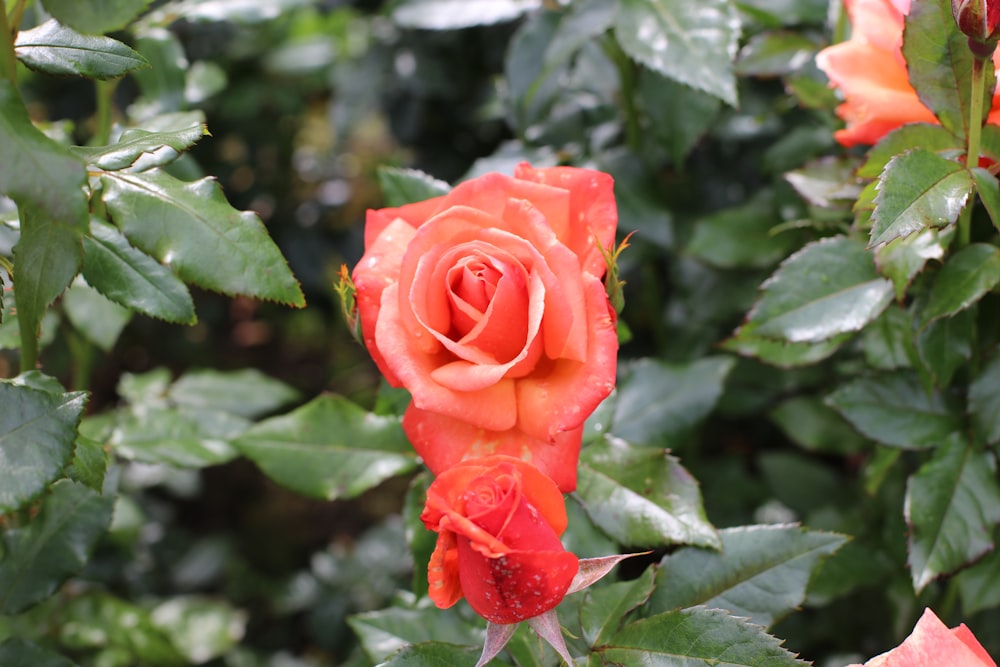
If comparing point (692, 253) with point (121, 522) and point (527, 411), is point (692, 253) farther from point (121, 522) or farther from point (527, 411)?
point (121, 522)

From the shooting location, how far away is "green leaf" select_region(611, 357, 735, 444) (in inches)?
41.3

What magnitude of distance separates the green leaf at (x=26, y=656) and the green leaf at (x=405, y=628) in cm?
28

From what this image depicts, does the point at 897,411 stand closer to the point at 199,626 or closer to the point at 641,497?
the point at 641,497

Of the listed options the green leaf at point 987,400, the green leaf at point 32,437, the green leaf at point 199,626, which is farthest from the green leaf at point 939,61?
the green leaf at point 199,626

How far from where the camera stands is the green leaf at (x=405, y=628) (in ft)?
3.00

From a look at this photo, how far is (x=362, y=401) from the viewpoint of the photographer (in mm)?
1885

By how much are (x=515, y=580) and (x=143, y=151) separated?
430mm

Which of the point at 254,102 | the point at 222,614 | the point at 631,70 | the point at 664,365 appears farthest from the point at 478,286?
the point at 254,102

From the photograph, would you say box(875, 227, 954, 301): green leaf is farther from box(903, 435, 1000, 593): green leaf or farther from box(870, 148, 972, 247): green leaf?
box(903, 435, 1000, 593): green leaf

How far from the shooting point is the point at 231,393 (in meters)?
1.30

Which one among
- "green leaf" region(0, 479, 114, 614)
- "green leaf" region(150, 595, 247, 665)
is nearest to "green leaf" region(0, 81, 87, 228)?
"green leaf" region(0, 479, 114, 614)

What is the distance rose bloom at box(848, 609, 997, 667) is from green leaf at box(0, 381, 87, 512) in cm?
61

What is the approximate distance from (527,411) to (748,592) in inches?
12.1

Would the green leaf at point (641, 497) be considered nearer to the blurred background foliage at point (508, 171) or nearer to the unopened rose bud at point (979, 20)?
the blurred background foliage at point (508, 171)
